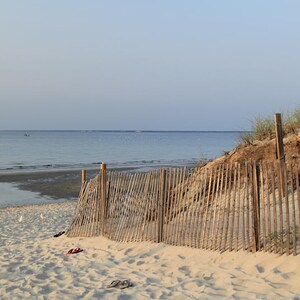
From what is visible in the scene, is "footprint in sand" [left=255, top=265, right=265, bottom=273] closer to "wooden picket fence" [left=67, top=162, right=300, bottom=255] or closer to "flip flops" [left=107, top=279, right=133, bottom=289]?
"wooden picket fence" [left=67, top=162, right=300, bottom=255]

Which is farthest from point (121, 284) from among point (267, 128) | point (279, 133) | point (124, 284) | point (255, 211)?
point (267, 128)

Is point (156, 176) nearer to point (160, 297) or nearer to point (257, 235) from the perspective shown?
point (257, 235)

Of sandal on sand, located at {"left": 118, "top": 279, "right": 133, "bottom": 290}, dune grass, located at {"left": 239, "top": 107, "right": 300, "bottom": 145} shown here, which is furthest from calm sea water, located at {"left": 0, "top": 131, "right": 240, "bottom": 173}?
sandal on sand, located at {"left": 118, "top": 279, "right": 133, "bottom": 290}

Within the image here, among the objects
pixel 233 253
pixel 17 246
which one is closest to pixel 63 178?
pixel 17 246

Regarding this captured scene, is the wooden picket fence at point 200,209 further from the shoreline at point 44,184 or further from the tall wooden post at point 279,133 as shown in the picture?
the shoreline at point 44,184

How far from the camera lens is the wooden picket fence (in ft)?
21.1

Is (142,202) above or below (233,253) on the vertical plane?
above

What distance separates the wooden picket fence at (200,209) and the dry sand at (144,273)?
9.0 inches

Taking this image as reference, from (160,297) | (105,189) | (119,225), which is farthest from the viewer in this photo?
(105,189)

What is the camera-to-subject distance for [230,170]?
7250 mm

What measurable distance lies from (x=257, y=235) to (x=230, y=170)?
4.01 ft

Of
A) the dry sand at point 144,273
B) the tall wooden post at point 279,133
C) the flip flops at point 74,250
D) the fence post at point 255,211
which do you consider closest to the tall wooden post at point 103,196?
the dry sand at point 144,273

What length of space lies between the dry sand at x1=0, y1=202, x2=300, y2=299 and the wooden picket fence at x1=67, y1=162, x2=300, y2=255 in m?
0.23

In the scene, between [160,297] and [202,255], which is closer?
[160,297]
